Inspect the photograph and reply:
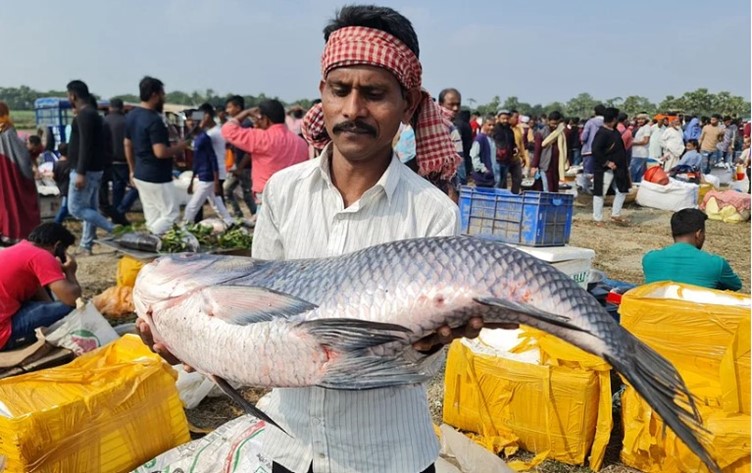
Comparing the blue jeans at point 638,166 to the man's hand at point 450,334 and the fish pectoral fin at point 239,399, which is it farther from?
the fish pectoral fin at point 239,399

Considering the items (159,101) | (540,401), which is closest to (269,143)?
(159,101)

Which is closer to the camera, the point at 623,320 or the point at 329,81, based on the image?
the point at 329,81

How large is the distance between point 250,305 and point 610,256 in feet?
26.9

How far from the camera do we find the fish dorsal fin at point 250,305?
4.91 ft

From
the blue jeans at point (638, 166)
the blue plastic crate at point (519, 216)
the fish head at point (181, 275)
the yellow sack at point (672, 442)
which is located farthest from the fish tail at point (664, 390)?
the blue jeans at point (638, 166)

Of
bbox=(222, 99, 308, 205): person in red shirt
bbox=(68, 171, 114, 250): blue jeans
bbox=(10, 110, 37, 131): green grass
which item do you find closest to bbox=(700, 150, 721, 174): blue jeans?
bbox=(222, 99, 308, 205): person in red shirt

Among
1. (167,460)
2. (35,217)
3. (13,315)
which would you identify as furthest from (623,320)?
(35,217)

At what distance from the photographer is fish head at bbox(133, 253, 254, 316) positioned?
1.66 meters

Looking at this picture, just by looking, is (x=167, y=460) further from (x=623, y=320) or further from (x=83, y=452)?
(x=623, y=320)

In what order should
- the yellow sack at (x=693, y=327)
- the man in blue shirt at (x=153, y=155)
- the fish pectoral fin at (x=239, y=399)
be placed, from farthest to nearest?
the man in blue shirt at (x=153, y=155), the yellow sack at (x=693, y=327), the fish pectoral fin at (x=239, y=399)

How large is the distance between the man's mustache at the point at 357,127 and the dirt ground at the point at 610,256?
266 centimetres

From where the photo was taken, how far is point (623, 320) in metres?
3.59

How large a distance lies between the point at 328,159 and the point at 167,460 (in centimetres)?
223

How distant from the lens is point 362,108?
1611mm
